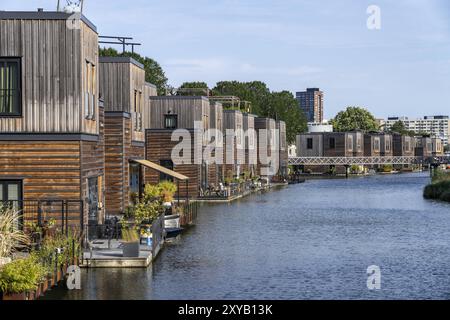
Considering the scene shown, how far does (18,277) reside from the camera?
907 inches

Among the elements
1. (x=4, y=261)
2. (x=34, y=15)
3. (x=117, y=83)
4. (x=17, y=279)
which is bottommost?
(x=17, y=279)

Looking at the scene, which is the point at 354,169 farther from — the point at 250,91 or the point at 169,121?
the point at 169,121

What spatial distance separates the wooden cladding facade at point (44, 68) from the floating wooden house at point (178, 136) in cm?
3471

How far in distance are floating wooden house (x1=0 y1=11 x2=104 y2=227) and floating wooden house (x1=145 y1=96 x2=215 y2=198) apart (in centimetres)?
3451

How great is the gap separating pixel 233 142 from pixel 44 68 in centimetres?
6321

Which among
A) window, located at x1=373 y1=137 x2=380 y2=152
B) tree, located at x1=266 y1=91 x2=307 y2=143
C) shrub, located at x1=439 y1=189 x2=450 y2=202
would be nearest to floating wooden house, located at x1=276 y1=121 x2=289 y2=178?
shrub, located at x1=439 y1=189 x2=450 y2=202

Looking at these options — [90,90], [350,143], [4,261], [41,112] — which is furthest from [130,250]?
[350,143]

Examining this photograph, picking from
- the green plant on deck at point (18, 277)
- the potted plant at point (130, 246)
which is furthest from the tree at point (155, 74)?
the green plant on deck at point (18, 277)

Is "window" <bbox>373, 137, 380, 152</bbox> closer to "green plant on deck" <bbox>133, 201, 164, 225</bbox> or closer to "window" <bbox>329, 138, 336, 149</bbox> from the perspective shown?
"window" <bbox>329, 138, 336, 149</bbox>

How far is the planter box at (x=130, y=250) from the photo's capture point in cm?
3194

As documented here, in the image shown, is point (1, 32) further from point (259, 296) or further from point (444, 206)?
point (444, 206)

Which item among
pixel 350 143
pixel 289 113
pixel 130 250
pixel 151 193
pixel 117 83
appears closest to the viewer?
pixel 130 250

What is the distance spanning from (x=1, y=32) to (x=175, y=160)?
1501 inches
